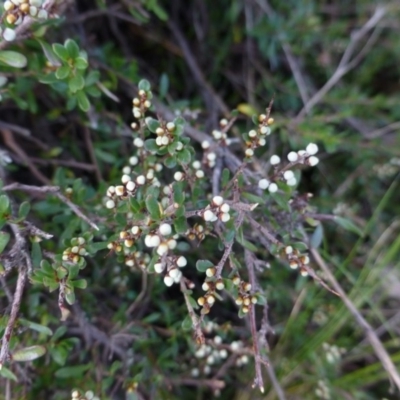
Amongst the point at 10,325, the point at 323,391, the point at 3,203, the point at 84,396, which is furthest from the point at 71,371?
the point at 323,391

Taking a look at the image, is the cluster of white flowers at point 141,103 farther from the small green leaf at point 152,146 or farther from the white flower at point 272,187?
the white flower at point 272,187

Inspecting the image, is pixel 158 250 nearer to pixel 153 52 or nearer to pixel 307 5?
pixel 153 52

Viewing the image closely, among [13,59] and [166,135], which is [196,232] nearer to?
[166,135]

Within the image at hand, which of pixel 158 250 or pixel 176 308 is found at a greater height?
pixel 158 250

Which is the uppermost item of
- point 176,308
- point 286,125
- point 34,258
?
point 34,258

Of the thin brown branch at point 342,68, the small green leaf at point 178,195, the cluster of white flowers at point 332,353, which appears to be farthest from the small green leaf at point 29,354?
the thin brown branch at point 342,68

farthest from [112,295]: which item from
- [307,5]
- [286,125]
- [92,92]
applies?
[307,5]
